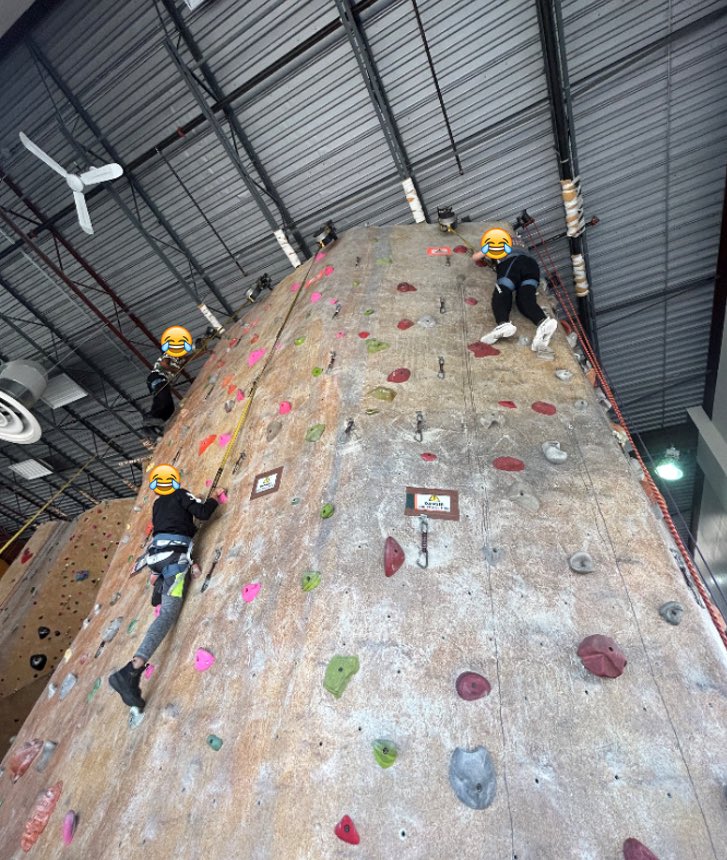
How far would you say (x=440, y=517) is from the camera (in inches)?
112

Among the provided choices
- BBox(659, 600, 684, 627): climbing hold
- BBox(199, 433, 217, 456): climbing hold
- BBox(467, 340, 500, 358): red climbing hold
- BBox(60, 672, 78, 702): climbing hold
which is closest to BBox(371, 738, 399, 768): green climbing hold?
BBox(659, 600, 684, 627): climbing hold

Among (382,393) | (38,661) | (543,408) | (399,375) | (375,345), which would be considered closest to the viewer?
(543,408)

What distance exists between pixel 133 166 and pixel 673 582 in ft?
28.2

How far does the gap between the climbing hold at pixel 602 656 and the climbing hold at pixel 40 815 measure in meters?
2.96

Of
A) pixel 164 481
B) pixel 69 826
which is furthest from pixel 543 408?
pixel 69 826

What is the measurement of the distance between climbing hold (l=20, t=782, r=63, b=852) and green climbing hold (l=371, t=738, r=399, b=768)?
2033 mm

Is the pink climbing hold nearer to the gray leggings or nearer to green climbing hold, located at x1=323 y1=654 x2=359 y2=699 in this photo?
the gray leggings

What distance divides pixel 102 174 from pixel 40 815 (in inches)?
253

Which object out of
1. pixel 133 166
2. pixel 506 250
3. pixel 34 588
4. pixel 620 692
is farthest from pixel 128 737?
pixel 133 166

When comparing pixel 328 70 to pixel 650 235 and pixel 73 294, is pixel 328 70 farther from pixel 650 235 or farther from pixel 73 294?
pixel 73 294

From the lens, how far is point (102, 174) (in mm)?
5957

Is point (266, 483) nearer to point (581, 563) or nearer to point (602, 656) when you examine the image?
point (581, 563)

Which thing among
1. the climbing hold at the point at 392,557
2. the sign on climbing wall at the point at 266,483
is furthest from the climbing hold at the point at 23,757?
the climbing hold at the point at 392,557

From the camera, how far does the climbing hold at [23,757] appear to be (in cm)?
318
